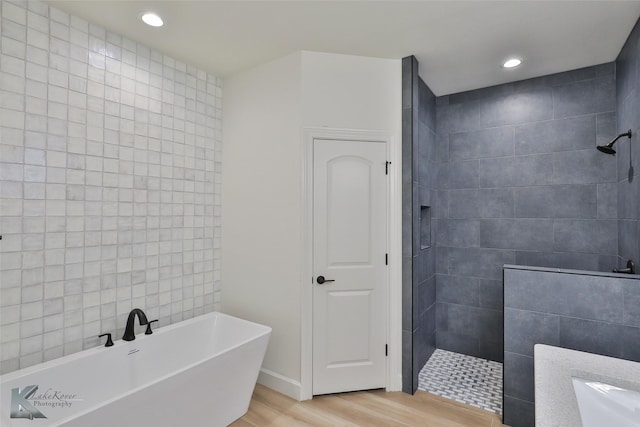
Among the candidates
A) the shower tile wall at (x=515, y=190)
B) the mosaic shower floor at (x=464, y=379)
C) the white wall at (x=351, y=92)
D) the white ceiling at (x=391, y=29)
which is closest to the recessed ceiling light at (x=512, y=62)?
the white ceiling at (x=391, y=29)

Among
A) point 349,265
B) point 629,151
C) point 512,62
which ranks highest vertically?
point 512,62

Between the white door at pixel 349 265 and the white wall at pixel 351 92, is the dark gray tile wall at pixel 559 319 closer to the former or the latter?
the white door at pixel 349 265

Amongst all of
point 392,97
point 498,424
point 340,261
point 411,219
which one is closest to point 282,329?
point 340,261

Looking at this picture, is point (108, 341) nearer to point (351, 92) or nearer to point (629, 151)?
point (351, 92)

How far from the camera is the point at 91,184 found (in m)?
2.18

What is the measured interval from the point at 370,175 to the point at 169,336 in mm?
2025

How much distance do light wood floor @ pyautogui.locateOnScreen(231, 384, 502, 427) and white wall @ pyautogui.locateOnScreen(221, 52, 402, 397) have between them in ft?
0.59

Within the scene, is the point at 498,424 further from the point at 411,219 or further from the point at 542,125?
the point at 542,125

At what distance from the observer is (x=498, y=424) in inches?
88.4

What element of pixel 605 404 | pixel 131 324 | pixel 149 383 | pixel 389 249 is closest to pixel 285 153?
pixel 389 249

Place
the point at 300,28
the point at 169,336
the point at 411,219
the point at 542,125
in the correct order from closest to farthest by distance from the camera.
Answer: the point at 300,28, the point at 169,336, the point at 411,219, the point at 542,125

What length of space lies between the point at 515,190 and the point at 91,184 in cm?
353

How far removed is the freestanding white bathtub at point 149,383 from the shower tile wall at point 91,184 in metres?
0.22

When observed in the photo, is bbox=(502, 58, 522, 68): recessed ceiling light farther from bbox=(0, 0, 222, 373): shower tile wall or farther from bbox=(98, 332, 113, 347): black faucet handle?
bbox=(98, 332, 113, 347): black faucet handle
